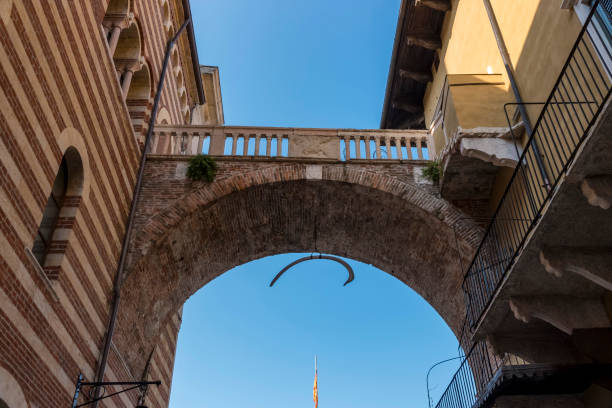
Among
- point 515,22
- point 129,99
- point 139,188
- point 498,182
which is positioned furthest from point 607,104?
point 129,99

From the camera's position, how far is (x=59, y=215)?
679cm

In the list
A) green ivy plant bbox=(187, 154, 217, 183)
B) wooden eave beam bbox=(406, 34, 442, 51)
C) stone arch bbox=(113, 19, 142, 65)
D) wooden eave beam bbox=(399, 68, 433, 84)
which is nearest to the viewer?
green ivy plant bbox=(187, 154, 217, 183)

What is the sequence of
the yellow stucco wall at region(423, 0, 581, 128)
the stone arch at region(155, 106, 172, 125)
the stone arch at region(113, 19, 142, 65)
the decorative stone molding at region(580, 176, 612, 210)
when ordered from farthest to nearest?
the stone arch at region(155, 106, 172, 125)
the stone arch at region(113, 19, 142, 65)
the yellow stucco wall at region(423, 0, 581, 128)
the decorative stone molding at region(580, 176, 612, 210)

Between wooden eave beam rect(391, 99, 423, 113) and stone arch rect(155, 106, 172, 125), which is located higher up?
wooden eave beam rect(391, 99, 423, 113)

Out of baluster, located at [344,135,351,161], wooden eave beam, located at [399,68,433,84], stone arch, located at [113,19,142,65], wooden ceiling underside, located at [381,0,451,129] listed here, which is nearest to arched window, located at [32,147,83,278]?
stone arch, located at [113,19,142,65]

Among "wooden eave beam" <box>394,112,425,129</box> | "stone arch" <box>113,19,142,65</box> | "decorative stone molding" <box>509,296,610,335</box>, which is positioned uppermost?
"wooden eave beam" <box>394,112,425,129</box>

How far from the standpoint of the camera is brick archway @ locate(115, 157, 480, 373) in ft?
29.8

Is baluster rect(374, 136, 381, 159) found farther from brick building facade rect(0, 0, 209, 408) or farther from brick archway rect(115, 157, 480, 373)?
brick building facade rect(0, 0, 209, 408)

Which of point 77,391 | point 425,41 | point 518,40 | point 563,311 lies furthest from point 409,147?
point 77,391

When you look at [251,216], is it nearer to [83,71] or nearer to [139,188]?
[139,188]

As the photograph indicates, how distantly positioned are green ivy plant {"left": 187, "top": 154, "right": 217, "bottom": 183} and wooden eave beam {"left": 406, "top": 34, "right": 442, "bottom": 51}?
5696mm

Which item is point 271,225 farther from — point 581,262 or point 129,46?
point 581,262

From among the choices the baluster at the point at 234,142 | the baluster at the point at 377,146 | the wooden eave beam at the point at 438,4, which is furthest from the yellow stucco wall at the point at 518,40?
the baluster at the point at 234,142

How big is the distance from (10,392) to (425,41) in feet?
34.9
